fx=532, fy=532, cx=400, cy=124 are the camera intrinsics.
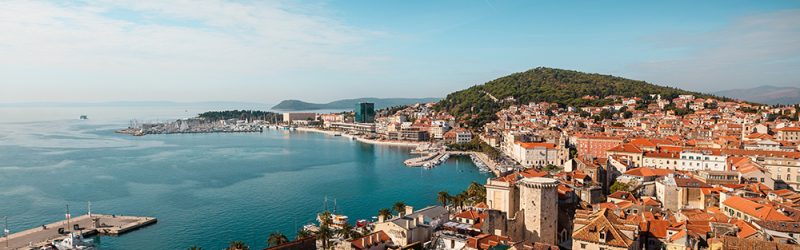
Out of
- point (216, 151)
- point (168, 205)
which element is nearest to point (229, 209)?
point (168, 205)

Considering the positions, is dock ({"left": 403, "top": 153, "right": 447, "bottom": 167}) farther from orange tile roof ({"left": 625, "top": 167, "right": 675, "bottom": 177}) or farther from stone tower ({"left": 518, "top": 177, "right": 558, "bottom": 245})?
stone tower ({"left": 518, "top": 177, "right": 558, "bottom": 245})

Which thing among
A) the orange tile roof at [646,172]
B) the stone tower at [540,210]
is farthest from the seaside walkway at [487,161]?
the stone tower at [540,210]

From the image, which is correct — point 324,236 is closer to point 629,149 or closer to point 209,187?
point 209,187

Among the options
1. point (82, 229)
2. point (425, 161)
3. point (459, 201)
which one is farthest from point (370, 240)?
point (425, 161)

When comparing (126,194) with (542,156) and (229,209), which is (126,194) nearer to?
(229,209)

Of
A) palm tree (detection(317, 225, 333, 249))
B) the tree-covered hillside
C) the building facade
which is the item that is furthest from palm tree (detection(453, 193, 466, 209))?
the tree-covered hillside

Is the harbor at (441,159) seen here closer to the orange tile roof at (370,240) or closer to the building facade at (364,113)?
the orange tile roof at (370,240)
